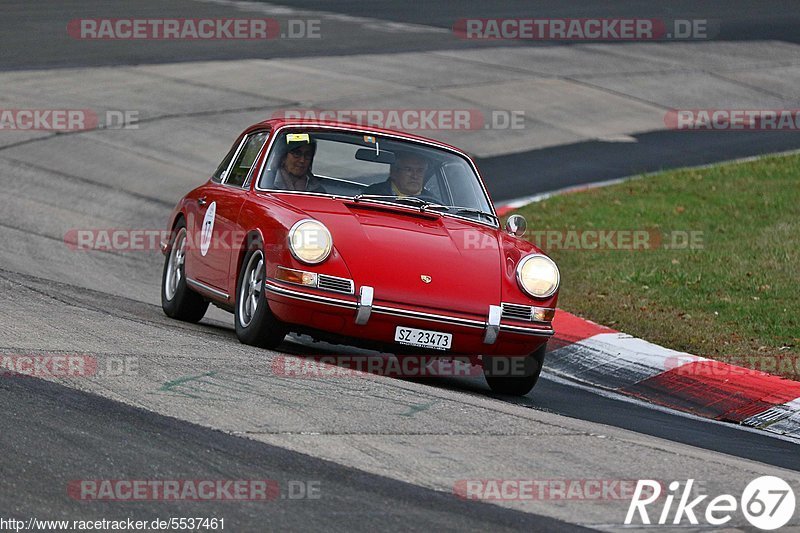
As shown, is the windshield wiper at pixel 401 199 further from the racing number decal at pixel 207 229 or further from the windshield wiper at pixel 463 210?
the racing number decal at pixel 207 229

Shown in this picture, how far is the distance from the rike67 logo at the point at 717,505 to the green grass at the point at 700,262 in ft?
11.6

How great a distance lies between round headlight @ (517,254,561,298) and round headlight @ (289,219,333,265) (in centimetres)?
113

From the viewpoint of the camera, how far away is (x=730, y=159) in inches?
759

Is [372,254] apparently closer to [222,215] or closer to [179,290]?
[222,215]

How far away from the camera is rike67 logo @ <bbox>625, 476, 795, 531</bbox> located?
5219mm

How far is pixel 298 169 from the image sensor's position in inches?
352
